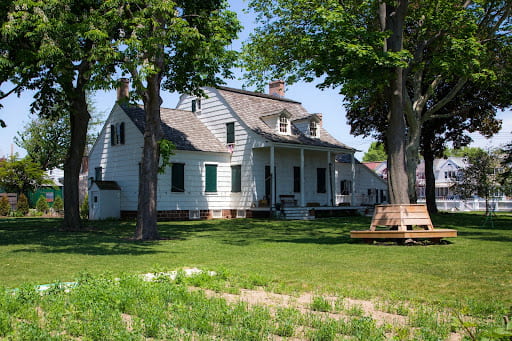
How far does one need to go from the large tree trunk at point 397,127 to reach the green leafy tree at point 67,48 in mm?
8120

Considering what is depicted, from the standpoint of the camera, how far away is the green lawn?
7.10 meters

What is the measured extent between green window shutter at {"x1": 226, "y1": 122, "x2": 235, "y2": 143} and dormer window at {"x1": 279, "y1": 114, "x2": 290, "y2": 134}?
279cm

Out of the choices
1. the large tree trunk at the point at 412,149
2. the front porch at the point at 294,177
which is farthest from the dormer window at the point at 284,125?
the large tree trunk at the point at 412,149

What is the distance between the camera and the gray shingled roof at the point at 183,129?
28.5 metres

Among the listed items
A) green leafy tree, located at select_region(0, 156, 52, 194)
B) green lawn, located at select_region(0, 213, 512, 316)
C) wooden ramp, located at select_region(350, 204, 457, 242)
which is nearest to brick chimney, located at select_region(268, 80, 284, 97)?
green leafy tree, located at select_region(0, 156, 52, 194)

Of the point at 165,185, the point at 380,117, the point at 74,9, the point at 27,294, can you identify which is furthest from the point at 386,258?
the point at 380,117

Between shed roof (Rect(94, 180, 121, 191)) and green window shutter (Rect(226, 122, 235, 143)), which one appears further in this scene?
green window shutter (Rect(226, 122, 235, 143))

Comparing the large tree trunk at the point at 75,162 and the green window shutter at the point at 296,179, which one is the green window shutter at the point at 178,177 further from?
the large tree trunk at the point at 75,162

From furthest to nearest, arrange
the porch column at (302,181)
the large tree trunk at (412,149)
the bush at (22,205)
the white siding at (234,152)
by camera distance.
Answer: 1. the bush at (22,205)
2. the white siding at (234,152)
3. the porch column at (302,181)
4. the large tree trunk at (412,149)

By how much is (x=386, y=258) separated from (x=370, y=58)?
582cm

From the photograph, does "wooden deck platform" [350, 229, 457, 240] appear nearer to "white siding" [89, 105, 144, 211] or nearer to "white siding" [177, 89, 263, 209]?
"white siding" [177, 89, 263, 209]

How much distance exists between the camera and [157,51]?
14.5m

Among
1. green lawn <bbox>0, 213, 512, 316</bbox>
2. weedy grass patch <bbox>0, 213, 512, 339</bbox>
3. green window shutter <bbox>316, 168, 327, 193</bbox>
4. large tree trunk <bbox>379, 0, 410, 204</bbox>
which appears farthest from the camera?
green window shutter <bbox>316, 168, 327, 193</bbox>

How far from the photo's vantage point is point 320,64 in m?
14.9
